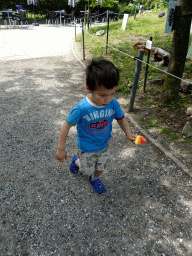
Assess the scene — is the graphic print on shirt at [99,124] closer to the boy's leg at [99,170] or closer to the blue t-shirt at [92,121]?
the blue t-shirt at [92,121]

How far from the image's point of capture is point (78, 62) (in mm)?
7980

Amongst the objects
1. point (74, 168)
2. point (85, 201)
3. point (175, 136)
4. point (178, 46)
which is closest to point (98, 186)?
point (85, 201)

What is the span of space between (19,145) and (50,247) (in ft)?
6.27

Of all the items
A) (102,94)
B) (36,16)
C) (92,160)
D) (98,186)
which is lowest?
(98,186)

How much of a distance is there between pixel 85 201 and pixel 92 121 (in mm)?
1131

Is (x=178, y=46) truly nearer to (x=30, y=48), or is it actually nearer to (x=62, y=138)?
(x=62, y=138)

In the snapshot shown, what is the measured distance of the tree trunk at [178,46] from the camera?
3446mm

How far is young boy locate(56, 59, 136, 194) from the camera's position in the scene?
5.33ft

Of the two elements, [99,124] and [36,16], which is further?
[36,16]

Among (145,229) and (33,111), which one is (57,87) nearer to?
(33,111)

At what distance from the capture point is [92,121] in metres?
1.92

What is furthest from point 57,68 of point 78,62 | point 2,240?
point 2,240

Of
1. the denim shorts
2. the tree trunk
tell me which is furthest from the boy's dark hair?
the tree trunk

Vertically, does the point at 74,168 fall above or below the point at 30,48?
below
